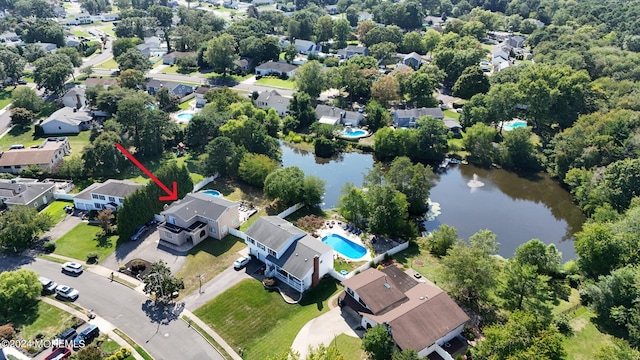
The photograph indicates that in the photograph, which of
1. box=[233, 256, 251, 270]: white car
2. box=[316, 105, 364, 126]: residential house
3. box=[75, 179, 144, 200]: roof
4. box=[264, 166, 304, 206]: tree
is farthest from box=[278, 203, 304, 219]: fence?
box=[316, 105, 364, 126]: residential house

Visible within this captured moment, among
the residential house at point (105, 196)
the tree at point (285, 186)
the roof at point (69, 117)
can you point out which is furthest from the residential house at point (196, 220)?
the roof at point (69, 117)

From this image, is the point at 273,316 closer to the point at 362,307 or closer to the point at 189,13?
the point at 362,307

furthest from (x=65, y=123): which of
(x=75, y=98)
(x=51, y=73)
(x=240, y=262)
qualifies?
(x=240, y=262)

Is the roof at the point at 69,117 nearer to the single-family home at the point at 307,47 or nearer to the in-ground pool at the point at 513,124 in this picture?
the single-family home at the point at 307,47

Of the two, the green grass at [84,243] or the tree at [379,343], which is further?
the green grass at [84,243]

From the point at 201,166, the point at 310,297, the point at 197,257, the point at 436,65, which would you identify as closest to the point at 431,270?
the point at 310,297

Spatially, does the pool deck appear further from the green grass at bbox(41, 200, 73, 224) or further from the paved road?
the green grass at bbox(41, 200, 73, 224)

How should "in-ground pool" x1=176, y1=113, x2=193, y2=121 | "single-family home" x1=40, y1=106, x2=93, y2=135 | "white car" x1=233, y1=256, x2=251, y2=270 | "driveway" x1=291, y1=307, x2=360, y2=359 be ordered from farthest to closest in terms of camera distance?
"in-ground pool" x1=176, y1=113, x2=193, y2=121
"single-family home" x1=40, y1=106, x2=93, y2=135
"white car" x1=233, y1=256, x2=251, y2=270
"driveway" x1=291, y1=307, x2=360, y2=359

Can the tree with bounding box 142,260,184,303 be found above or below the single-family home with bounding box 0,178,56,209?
above
